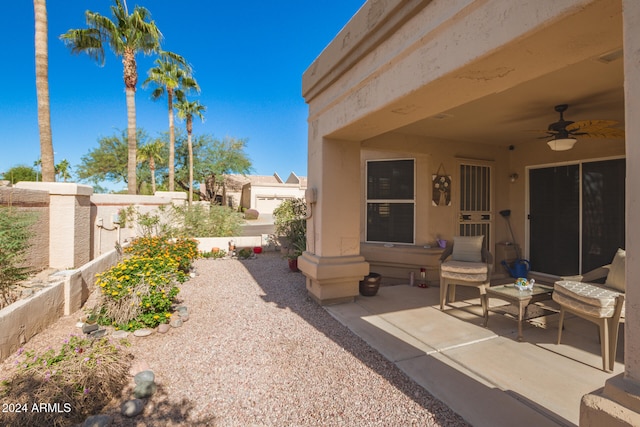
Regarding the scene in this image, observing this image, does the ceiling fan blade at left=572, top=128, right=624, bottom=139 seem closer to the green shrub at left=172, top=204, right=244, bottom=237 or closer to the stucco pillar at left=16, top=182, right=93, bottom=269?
the stucco pillar at left=16, top=182, right=93, bottom=269

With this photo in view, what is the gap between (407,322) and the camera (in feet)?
13.4

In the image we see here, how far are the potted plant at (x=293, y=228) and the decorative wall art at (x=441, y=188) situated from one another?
3.11 meters

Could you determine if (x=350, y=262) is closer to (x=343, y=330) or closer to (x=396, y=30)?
(x=343, y=330)

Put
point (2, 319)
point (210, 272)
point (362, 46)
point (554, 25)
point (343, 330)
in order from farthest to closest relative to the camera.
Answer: point (210, 272) < point (343, 330) < point (362, 46) < point (2, 319) < point (554, 25)

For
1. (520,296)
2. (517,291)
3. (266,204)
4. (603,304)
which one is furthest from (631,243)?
(266,204)

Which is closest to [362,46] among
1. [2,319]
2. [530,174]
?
[2,319]

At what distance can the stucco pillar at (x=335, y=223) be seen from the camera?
4.64m

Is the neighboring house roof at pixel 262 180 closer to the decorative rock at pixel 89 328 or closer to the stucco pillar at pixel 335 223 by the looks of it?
the stucco pillar at pixel 335 223

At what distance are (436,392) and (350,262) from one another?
2380 millimetres


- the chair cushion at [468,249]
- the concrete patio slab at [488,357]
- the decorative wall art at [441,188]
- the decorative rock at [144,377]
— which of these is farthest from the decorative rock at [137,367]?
the decorative wall art at [441,188]

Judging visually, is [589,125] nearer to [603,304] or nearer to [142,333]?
[603,304]

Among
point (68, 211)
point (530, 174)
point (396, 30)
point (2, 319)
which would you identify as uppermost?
point (396, 30)

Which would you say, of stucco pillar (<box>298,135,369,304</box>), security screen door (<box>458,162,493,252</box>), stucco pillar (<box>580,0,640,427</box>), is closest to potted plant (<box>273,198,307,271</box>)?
stucco pillar (<box>298,135,369,304</box>)

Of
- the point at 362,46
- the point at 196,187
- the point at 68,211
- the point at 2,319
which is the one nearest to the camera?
the point at 2,319
